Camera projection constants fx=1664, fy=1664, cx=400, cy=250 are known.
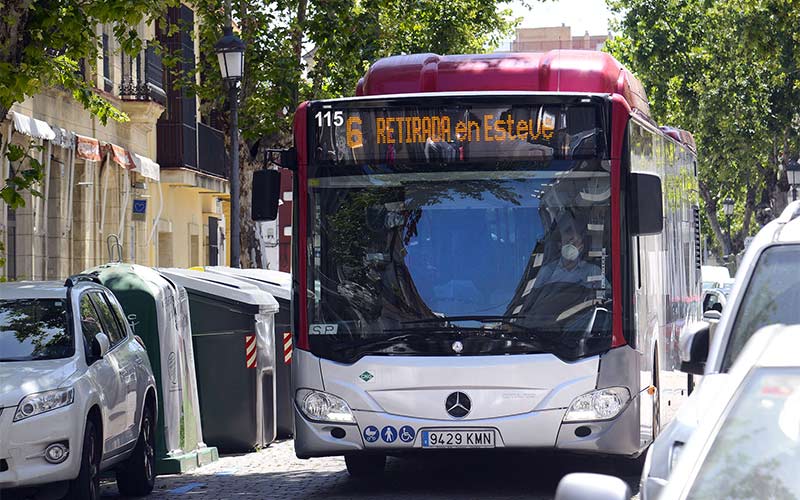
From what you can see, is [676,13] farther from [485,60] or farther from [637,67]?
[485,60]

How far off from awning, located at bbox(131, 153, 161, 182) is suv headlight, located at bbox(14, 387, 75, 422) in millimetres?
22164

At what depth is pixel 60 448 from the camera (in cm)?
1082

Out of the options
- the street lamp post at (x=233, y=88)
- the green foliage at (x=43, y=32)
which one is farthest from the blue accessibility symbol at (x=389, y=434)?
the street lamp post at (x=233, y=88)

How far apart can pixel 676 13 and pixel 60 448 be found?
136 feet

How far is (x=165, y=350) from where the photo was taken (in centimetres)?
1445

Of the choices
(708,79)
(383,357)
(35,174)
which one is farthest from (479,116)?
(708,79)

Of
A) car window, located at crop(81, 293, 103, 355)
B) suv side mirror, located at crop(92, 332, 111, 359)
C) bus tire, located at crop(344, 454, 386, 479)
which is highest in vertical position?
car window, located at crop(81, 293, 103, 355)

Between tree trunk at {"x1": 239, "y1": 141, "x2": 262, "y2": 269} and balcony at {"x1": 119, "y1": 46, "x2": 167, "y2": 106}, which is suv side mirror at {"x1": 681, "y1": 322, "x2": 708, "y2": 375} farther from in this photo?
Result: balcony at {"x1": 119, "y1": 46, "x2": 167, "y2": 106}

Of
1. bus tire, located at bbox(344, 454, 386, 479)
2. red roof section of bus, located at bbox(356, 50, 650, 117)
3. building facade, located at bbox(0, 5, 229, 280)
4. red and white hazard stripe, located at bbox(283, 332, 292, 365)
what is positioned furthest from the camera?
building facade, located at bbox(0, 5, 229, 280)

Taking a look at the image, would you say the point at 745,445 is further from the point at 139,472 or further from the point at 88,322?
the point at 139,472

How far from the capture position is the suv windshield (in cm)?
1137

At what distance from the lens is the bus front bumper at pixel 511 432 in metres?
11.2

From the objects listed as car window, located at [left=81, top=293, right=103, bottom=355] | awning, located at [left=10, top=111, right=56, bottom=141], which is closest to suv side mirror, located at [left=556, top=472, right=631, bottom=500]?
car window, located at [left=81, top=293, right=103, bottom=355]

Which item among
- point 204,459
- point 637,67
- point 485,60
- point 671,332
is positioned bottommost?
point 204,459
